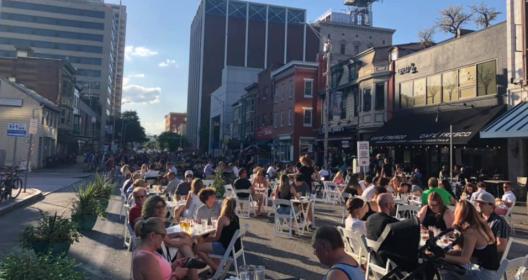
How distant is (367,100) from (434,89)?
255 inches

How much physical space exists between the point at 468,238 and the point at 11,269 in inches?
184

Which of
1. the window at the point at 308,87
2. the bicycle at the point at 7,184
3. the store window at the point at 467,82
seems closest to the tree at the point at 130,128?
the window at the point at 308,87

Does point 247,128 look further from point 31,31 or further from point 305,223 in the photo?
point 31,31

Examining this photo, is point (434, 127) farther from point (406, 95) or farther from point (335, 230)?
point (335, 230)

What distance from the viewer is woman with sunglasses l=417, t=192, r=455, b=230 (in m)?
6.67

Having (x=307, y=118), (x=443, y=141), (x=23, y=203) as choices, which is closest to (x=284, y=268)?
(x=23, y=203)

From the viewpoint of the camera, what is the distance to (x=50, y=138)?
42.5m

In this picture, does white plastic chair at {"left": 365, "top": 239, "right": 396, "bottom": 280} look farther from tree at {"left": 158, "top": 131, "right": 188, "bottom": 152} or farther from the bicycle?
tree at {"left": 158, "top": 131, "right": 188, "bottom": 152}

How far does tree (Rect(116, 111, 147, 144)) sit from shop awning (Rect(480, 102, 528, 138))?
9274 cm

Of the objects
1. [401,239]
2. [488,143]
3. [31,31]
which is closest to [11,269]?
[401,239]

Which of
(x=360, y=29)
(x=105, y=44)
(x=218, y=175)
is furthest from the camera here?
(x=105, y=44)

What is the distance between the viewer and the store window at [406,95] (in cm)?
2680

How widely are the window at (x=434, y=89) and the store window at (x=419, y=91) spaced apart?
44 cm

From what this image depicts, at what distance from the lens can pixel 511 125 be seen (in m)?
17.8
